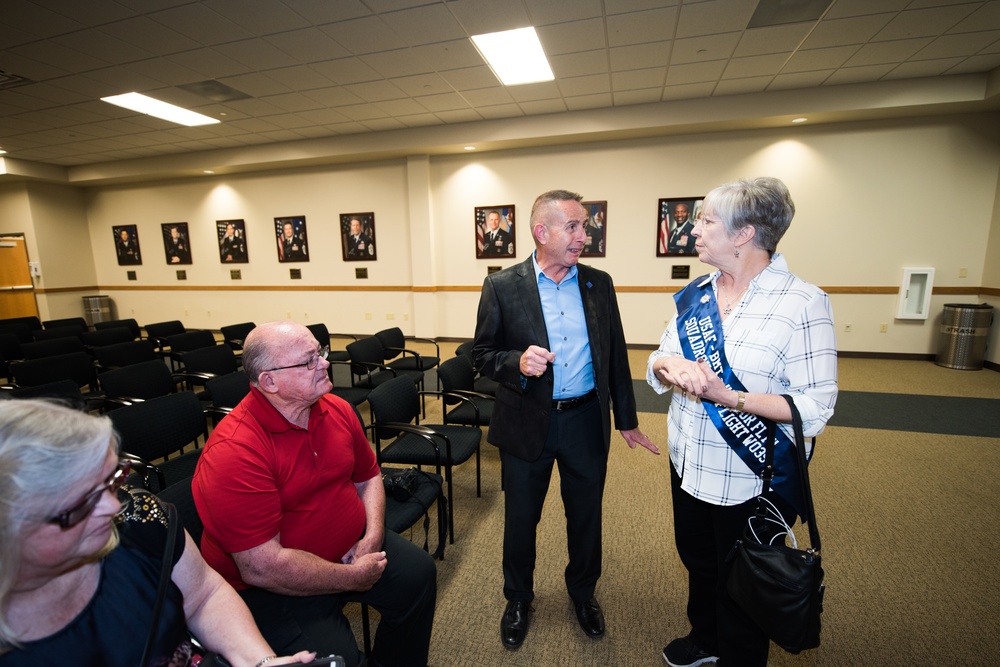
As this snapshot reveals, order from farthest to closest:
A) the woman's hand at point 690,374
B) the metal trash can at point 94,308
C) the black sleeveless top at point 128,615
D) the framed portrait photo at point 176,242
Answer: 1. the metal trash can at point 94,308
2. the framed portrait photo at point 176,242
3. the woman's hand at point 690,374
4. the black sleeveless top at point 128,615

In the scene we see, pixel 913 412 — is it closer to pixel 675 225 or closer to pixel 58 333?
pixel 675 225

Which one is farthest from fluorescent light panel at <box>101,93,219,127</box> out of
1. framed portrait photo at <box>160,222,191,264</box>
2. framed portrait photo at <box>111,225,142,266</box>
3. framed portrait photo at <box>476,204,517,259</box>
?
framed portrait photo at <box>111,225,142,266</box>

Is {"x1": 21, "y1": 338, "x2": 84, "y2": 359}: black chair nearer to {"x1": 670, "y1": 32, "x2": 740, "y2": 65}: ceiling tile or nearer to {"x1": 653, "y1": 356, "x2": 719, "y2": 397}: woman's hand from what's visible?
{"x1": 653, "y1": 356, "x2": 719, "y2": 397}: woman's hand

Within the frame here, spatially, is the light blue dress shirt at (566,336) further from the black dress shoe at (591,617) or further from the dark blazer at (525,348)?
the black dress shoe at (591,617)

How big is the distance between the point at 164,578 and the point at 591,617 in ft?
5.41

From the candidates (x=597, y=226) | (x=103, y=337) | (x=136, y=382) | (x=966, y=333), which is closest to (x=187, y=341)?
(x=103, y=337)

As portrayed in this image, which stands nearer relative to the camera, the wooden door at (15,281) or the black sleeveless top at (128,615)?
the black sleeveless top at (128,615)

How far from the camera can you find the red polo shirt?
4.14 feet

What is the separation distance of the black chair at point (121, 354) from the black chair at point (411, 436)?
3034mm

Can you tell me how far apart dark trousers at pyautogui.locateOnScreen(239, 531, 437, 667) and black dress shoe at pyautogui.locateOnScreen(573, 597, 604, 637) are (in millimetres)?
702

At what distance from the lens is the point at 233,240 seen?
9125mm

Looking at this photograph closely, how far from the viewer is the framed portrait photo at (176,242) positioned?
9.47m

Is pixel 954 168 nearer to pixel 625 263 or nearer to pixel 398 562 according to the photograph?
pixel 625 263

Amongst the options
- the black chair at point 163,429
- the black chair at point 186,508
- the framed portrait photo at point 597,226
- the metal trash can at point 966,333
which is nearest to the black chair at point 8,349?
the black chair at point 163,429
